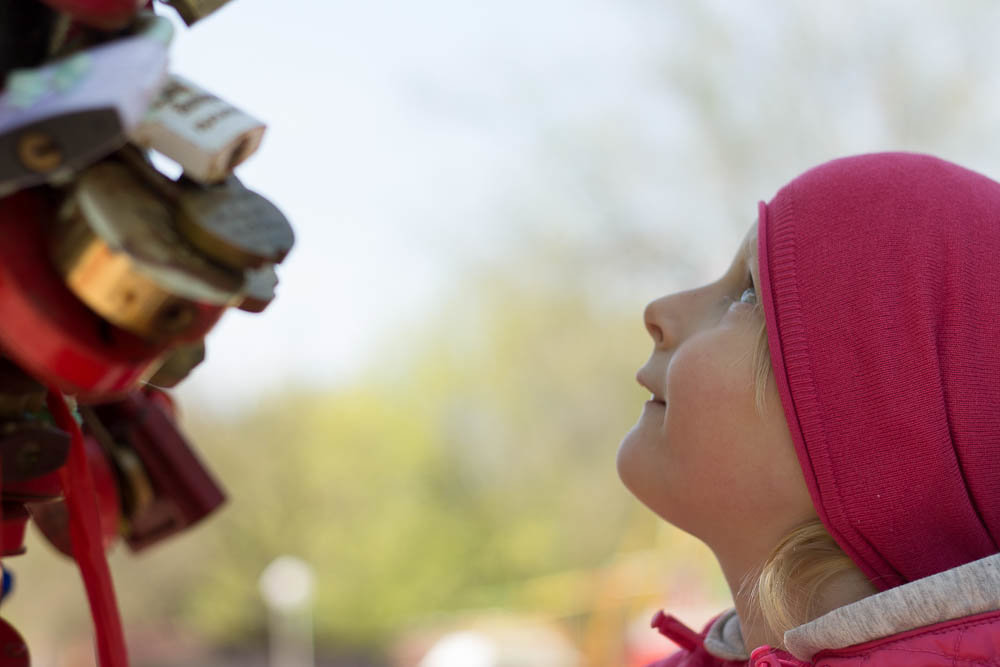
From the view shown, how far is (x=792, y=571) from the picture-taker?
0.88m

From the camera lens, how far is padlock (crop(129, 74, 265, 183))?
15.7 inches

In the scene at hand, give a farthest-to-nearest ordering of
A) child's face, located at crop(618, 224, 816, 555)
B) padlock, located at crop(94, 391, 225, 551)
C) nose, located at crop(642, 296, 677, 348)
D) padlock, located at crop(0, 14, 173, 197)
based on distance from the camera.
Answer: nose, located at crop(642, 296, 677, 348)
child's face, located at crop(618, 224, 816, 555)
padlock, located at crop(94, 391, 225, 551)
padlock, located at crop(0, 14, 173, 197)

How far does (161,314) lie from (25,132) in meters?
0.08

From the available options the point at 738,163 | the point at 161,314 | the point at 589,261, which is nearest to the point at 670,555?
the point at 738,163

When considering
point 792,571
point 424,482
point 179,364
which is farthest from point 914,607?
point 424,482

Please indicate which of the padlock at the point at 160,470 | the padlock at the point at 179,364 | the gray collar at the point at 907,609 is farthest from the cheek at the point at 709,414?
the padlock at the point at 179,364

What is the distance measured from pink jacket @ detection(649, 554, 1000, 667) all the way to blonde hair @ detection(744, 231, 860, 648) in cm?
4

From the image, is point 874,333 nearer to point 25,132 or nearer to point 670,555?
point 25,132

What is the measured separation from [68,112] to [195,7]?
0.14 metres

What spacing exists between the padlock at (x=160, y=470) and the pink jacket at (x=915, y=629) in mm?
469

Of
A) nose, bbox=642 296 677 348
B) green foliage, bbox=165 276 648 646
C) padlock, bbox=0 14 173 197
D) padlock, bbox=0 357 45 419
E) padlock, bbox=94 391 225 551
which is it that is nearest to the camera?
padlock, bbox=0 14 173 197

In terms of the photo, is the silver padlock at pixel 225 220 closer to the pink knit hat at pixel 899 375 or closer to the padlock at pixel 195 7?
the padlock at pixel 195 7

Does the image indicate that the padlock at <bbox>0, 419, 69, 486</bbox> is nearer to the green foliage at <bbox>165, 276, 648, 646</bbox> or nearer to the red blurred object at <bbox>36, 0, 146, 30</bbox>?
the red blurred object at <bbox>36, 0, 146, 30</bbox>

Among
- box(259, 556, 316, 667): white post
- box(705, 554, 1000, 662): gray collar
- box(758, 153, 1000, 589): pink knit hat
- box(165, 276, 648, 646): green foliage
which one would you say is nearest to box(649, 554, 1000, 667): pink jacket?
box(705, 554, 1000, 662): gray collar
